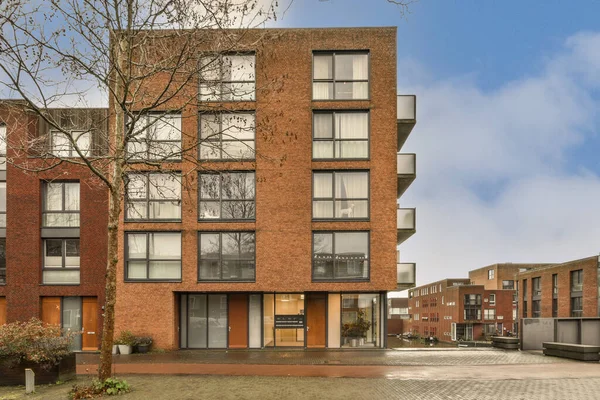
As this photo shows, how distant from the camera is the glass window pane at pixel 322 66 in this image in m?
20.8

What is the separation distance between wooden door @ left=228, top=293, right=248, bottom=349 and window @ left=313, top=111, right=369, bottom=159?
736cm

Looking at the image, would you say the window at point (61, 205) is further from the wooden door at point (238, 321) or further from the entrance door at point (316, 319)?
the entrance door at point (316, 319)

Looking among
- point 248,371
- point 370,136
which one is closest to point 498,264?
point 370,136

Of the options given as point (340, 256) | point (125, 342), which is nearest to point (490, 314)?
point (340, 256)

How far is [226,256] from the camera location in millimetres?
20312

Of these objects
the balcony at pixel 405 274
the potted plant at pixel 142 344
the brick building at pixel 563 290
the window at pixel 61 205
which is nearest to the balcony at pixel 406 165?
the balcony at pixel 405 274

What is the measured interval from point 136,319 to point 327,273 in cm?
853

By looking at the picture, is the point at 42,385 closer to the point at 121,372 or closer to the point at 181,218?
the point at 121,372

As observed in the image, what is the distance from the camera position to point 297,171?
66.6ft

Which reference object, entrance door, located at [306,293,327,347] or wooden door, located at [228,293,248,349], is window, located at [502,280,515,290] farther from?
wooden door, located at [228,293,248,349]

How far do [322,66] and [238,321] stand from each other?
39.8 feet

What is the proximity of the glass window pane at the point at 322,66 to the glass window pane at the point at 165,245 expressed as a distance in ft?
31.3

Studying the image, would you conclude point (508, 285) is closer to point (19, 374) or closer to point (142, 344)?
point (142, 344)

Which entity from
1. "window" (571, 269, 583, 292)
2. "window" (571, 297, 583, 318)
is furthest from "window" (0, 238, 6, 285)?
"window" (571, 269, 583, 292)
